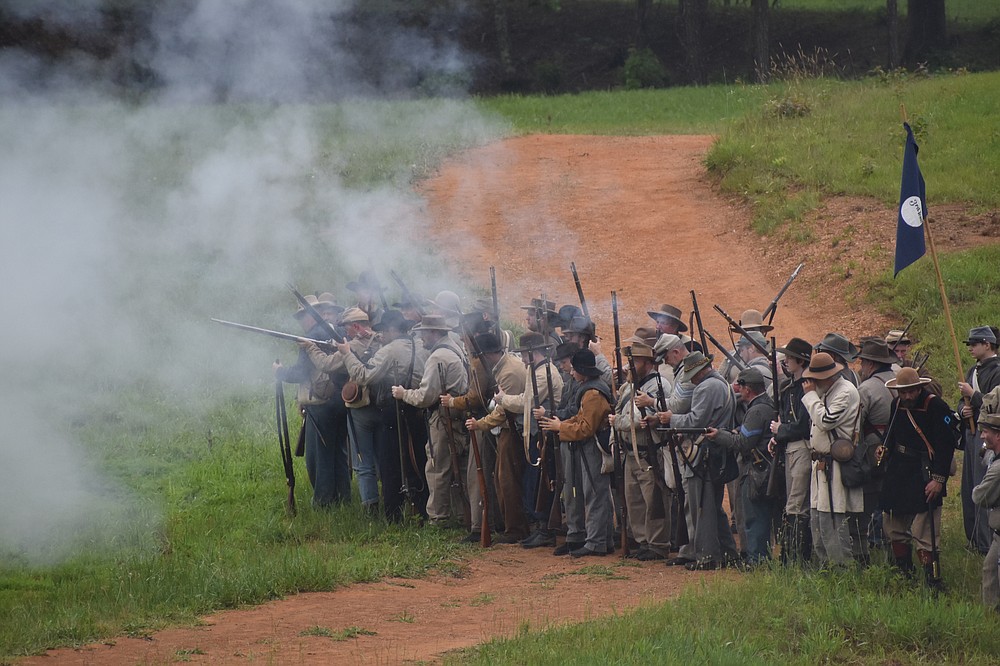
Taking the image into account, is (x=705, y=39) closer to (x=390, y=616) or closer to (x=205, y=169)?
(x=205, y=169)

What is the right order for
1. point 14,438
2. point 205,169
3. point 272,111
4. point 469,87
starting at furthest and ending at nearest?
1. point 469,87
2. point 272,111
3. point 205,169
4. point 14,438

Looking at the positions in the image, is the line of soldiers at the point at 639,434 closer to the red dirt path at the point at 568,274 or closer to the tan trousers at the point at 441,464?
the tan trousers at the point at 441,464

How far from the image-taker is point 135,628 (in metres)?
9.27

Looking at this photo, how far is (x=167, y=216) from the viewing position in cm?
1961

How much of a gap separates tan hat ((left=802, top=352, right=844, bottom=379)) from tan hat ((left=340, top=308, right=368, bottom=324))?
5.15 metres

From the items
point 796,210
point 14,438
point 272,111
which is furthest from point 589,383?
point 272,111

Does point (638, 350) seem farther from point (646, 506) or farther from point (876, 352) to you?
point (876, 352)

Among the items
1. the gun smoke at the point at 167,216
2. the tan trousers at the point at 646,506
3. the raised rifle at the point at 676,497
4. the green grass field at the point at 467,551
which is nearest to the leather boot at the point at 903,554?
the green grass field at the point at 467,551

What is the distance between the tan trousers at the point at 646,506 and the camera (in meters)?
11.2

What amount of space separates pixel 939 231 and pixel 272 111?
1087cm

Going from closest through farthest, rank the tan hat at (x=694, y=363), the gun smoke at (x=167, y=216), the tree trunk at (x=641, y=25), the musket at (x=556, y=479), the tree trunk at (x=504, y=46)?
the tan hat at (x=694, y=363) < the musket at (x=556, y=479) < the gun smoke at (x=167, y=216) < the tree trunk at (x=504, y=46) < the tree trunk at (x=641, y=25)

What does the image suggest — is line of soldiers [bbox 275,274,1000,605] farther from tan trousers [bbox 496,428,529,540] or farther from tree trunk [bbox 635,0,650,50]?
tree trunk [bbox 635,0,650,50]

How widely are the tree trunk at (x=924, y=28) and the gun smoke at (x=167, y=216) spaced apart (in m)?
Result: 16.0

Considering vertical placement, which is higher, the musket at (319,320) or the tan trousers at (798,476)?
the musket at (319,320)
